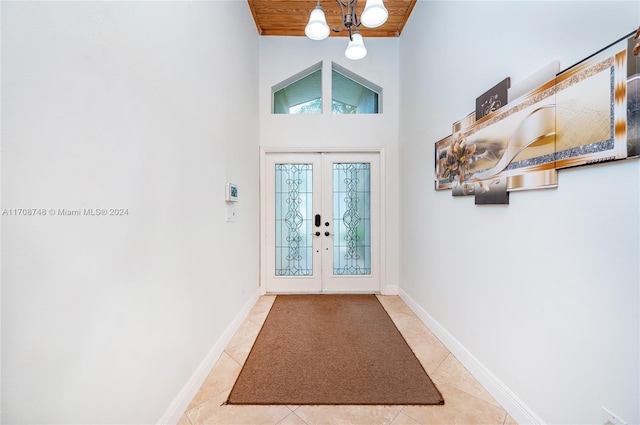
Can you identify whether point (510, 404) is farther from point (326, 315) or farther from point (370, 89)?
point (370, 89)

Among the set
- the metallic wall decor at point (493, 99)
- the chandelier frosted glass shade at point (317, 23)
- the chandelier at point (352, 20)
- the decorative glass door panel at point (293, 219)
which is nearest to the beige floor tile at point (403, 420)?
the metallic wall decor at point (493, 99)

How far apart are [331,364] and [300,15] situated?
13.2 ft

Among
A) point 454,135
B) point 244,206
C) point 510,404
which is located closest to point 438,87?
point 454,135

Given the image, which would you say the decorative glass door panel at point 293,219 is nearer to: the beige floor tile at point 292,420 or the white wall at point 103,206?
the white wall at point 103,206

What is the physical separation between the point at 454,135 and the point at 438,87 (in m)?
0.65

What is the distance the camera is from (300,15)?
316cm

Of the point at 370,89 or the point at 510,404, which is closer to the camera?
the point at 510,404

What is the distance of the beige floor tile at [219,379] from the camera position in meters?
1.65

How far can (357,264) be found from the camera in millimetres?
3697

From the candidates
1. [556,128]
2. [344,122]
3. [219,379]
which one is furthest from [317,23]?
[219,379]

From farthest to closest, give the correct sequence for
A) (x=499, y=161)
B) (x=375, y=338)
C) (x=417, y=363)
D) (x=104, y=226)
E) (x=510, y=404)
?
(x=375, y=338) < (x=417, y=363) < (x=499, y=161) < (x=510, y=404) < (x=104, y=226)

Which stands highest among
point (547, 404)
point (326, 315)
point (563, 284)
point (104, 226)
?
point (104, 226)

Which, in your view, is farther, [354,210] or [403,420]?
[354,210]

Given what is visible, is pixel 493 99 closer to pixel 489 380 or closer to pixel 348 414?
pixel 489 380
